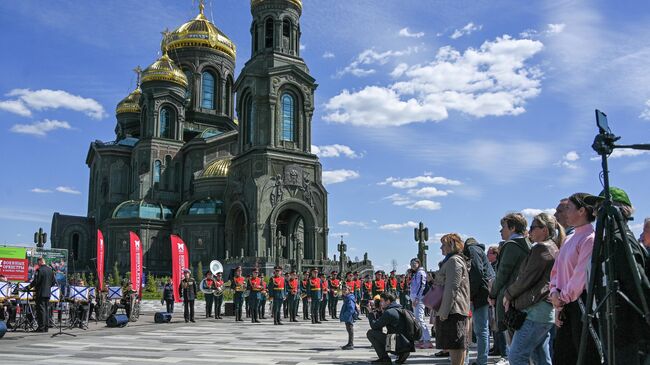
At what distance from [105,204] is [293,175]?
2277 centimetres

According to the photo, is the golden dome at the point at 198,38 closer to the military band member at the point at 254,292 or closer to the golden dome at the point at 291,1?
the golden dome at the point at 291,1

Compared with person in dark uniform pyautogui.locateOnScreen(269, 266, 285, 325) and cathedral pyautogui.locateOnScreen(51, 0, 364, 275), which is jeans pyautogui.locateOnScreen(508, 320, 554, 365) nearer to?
person in dark uniform pyautogui.locateOnScreen(269, 266, 285, 325)

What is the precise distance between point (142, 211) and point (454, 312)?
47.9 m

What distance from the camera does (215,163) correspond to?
5319 centimetres

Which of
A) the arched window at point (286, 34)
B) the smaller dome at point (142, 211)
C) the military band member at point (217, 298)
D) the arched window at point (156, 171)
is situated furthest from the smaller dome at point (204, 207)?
the military band member at point (217, 298)

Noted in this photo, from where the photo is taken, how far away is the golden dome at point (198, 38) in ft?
207

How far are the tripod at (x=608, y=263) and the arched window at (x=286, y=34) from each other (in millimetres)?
45275

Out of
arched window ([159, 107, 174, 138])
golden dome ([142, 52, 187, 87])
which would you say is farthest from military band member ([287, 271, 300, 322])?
golden dome ([142, 52, 187, 87])

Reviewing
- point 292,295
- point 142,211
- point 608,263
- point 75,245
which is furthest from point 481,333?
point 75,245

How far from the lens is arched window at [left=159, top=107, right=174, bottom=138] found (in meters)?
56.7

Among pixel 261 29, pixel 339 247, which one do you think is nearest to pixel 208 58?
pixel 261 29

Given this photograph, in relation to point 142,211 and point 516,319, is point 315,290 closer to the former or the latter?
point 516,319

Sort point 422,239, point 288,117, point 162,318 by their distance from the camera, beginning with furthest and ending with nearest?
point 288,117, point 422,239, point 162,318

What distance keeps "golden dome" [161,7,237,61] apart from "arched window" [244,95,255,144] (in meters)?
18.7
